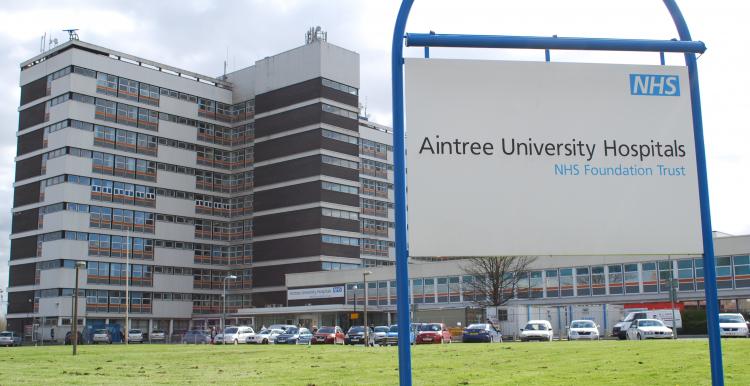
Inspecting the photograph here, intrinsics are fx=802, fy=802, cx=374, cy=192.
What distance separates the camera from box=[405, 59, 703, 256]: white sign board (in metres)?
7.98

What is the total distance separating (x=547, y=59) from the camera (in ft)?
27.0

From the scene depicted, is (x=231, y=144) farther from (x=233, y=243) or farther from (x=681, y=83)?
(x=681, y=83)

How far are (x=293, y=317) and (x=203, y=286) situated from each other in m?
16.3

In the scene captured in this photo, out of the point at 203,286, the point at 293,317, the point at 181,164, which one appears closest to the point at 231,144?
the point at 181,164

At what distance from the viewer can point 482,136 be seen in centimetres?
812

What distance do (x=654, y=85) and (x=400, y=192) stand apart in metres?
3.08

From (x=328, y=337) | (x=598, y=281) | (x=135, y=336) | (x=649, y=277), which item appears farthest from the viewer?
(x=135, y=336)

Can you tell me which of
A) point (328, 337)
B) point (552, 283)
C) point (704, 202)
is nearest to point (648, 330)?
point (328, 337)

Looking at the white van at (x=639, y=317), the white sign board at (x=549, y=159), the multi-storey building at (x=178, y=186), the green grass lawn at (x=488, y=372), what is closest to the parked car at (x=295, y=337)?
the white van at (x=639, y=317)

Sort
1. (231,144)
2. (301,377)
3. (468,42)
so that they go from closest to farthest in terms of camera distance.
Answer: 1. (468,42)
2. (301,377)
3. (231,144)

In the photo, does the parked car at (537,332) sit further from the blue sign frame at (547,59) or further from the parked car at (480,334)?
the blue sign frame at (547,59)

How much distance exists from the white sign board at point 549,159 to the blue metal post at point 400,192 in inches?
8.0

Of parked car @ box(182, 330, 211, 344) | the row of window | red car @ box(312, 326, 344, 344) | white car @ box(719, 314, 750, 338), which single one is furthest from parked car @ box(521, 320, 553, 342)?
the row of window

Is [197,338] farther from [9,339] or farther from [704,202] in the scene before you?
[704,202]
